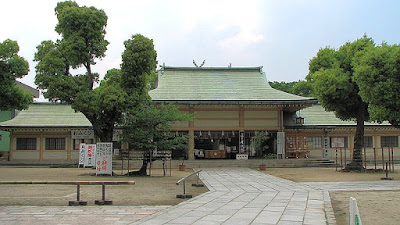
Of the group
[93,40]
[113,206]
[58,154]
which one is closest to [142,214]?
[113,206]

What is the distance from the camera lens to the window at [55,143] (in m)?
28.1

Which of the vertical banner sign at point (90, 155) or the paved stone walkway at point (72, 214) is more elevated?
the vertical banner sign at point (90, 155)

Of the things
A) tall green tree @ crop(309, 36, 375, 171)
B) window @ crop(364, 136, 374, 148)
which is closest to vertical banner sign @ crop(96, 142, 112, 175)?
tall green tree @ crop(309, 36, 375, 171)

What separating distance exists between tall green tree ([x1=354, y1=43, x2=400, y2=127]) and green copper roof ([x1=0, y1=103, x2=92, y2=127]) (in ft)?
64.2

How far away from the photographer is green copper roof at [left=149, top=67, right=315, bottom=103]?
26392 mm

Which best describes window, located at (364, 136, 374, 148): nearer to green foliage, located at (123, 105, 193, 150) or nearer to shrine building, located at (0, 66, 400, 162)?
shrine building, located at (0, 66, 400, 162)

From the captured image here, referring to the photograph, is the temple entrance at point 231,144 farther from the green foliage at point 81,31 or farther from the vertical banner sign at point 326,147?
the green foliage at point 81,31

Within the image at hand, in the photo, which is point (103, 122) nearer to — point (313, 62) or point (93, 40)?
point (93, 40)

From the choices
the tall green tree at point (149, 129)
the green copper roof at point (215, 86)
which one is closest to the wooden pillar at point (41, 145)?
the green copper roof at point (215, 86)

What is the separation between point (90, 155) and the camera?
22.9 meters

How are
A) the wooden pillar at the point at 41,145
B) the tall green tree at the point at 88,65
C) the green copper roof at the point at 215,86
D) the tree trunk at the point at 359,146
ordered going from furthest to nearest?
the wooden pillar at the point at 41,145 → the green copper roof at the point at 215,86 → the tree trunk at the point at 359,146 → the tall green tree at the point at 88,65

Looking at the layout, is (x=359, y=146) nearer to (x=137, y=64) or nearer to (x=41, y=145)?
(x=137, y=64)

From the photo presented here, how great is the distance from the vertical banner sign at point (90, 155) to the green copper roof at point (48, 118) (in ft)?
17.3

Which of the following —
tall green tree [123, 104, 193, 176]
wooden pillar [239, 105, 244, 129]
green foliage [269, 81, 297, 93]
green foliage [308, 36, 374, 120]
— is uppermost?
green foliage [269, 81, 297, 93]
